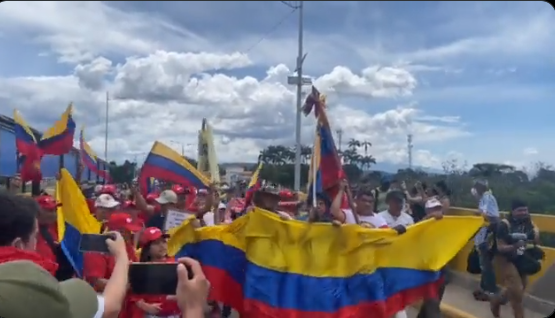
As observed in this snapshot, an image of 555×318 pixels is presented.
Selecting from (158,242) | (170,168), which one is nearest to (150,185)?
(170,168)

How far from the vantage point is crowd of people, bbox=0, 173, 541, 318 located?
2018 millimetres

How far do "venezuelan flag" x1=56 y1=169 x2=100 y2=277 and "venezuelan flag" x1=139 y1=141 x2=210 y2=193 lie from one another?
118 inches

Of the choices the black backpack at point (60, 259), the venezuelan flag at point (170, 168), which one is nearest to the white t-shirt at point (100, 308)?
the black backpack at point (60, 259)

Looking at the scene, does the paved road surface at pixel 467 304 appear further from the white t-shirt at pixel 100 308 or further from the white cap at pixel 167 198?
the white t-shirt at pixel 100 308

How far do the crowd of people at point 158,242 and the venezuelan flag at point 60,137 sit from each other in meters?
0.70

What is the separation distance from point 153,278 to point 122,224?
125 inches

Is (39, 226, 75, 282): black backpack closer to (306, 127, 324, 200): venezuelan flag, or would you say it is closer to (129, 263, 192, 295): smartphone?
(306, 127, 324, 200): venezuelan flag

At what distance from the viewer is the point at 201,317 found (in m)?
2.07

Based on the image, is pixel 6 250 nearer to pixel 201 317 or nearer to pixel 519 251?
pixel 201 317

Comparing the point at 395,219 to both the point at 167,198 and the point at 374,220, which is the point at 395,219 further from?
the point at 167,198

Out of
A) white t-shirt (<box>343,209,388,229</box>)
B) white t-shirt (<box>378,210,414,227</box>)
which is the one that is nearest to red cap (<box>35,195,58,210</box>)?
white t-shirt (<box>343,209,388,229</box>)

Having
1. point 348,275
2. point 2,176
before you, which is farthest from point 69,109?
point 348,275

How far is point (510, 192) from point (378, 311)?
3.69 metres

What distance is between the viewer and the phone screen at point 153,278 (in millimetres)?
2156
